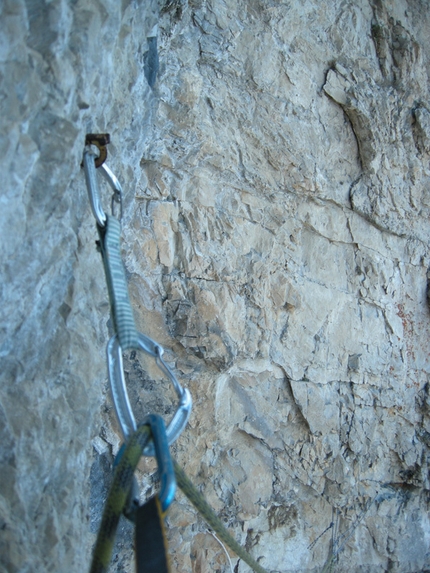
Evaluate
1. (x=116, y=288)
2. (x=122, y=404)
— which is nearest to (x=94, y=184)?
(x=116, y=288)

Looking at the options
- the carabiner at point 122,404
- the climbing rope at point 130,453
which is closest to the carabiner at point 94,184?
the climbing rope at point 130,453

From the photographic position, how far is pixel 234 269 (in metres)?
1.51

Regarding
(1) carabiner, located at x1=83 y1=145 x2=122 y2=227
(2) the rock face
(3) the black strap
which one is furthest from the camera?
(2) the rock face

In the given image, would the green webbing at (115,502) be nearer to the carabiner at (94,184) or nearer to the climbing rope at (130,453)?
the climbing rope at (130,453)

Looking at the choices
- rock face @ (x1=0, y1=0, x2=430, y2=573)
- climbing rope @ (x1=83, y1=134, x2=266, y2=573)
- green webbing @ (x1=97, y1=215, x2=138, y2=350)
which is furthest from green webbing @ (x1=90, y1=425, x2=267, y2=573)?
rock face @ (x1=0, y1=0, x2=430, y2=573)

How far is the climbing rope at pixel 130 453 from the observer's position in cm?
54

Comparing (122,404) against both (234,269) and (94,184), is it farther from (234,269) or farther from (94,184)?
(234,269)

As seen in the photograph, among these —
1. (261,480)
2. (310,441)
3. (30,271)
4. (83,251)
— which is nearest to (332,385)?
(310,441)

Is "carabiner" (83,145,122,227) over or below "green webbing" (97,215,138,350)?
over

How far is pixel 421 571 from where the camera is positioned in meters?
2.03

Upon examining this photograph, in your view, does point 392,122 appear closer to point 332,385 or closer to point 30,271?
point 332,385

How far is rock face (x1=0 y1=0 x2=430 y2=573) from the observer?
751 millimetres

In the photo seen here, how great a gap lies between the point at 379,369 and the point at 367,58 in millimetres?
1143

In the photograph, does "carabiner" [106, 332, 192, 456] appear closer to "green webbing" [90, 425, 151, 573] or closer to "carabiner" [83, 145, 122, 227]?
"green webbing" [90, 425, 151, 573]
